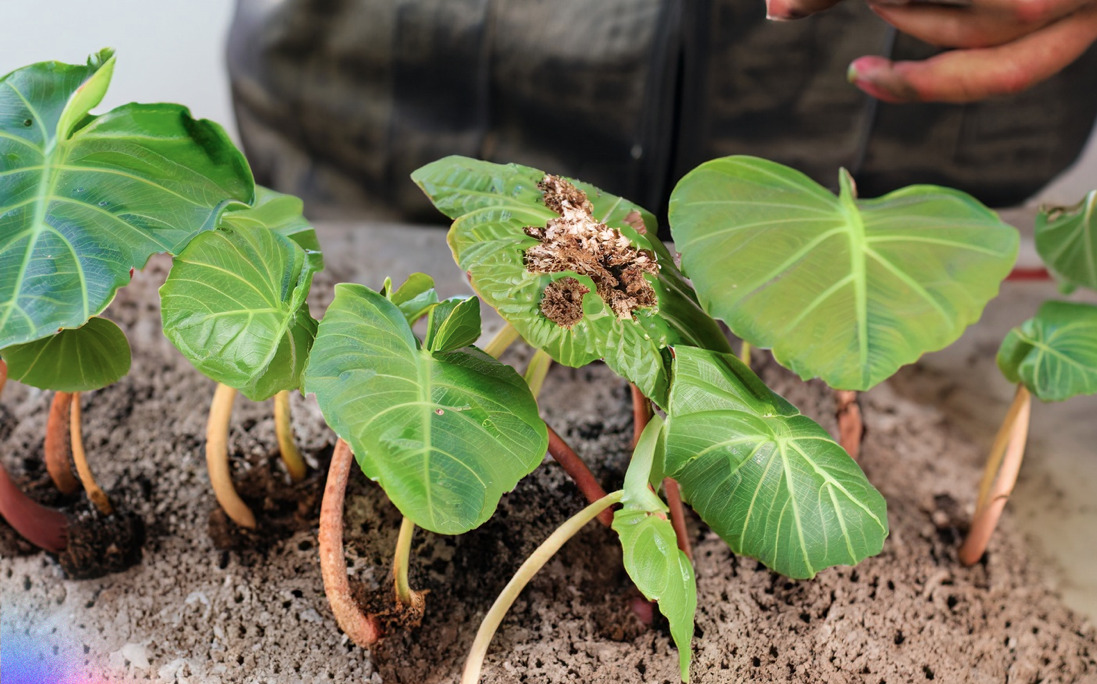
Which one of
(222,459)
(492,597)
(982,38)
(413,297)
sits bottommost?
(492,597)

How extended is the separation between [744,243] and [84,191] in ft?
2.09

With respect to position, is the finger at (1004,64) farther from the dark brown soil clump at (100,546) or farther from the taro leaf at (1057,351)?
the dark brown soil clump at (100,546)

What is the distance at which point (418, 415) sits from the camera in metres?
0.72

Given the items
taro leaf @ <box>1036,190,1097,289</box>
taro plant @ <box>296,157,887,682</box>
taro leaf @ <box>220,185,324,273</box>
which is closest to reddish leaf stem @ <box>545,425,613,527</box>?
taro plant @ <box>296,157,887,682</box>

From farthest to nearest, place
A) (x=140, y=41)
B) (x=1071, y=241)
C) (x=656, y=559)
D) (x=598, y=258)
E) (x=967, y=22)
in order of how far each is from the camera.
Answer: (x=140, y=41) → (x=1071, y=241) → (x=967, y=22) → (x=598, y=258) → (x=656, y=559)

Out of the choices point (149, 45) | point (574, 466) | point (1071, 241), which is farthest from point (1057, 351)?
point (149, 45)

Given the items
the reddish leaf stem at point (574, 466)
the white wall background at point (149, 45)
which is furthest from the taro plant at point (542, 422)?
the white wall background at point (149, 45)

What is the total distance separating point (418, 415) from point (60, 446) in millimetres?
678

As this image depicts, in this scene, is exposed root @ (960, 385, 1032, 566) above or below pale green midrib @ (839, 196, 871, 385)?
below

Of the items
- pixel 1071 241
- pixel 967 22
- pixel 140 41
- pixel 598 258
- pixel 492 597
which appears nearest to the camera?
pixel 598 258

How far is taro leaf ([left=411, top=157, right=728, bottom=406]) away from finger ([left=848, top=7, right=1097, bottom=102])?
37 centimetres

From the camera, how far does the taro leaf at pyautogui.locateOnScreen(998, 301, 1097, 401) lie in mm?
998

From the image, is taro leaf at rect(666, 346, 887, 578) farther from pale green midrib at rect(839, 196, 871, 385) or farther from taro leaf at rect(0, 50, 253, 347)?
taro leaf at rect(0, 50, 253, 347)

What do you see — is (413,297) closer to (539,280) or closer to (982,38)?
(539,280)
